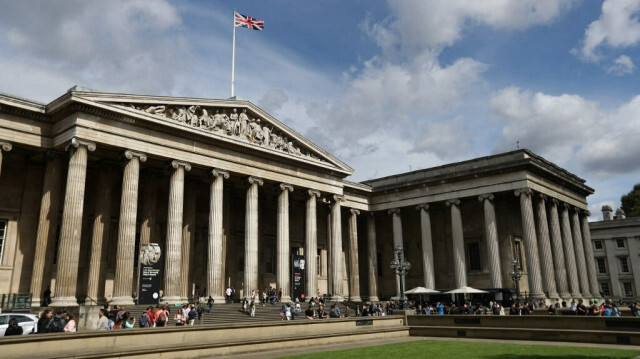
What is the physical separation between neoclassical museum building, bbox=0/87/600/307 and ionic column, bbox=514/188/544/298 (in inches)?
4.7

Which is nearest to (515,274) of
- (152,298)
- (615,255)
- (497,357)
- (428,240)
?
(428,240)

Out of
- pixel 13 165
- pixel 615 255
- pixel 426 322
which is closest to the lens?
pixel 426 322

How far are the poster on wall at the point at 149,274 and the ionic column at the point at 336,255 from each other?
51.2ft

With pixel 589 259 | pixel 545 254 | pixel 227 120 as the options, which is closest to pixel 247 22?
pixel 227 120

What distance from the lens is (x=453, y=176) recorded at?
4103 cm

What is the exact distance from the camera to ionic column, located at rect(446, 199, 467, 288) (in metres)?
39.2

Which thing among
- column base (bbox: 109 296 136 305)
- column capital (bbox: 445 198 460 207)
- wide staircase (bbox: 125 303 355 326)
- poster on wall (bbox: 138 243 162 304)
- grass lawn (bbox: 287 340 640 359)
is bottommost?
grass lawn (bbox: 287 340 640 359)

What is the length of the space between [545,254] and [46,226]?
3419 cm

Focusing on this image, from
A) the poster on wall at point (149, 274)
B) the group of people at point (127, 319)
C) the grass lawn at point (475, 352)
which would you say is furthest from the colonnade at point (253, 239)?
the grass lawn at point (475, 352)

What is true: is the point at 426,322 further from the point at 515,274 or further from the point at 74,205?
the point at 74,205

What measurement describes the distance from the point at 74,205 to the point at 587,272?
42.5 metres

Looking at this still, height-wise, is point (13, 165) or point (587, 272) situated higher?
point (13, 165)

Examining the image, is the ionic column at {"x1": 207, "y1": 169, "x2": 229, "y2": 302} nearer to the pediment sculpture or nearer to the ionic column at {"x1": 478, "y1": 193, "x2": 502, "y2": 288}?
the pediment sculpture

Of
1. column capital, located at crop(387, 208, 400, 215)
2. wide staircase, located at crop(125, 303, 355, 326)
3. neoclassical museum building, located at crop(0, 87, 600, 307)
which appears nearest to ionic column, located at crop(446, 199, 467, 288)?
neoclassical museum building, located at crop(0, 87, 600, 307)
